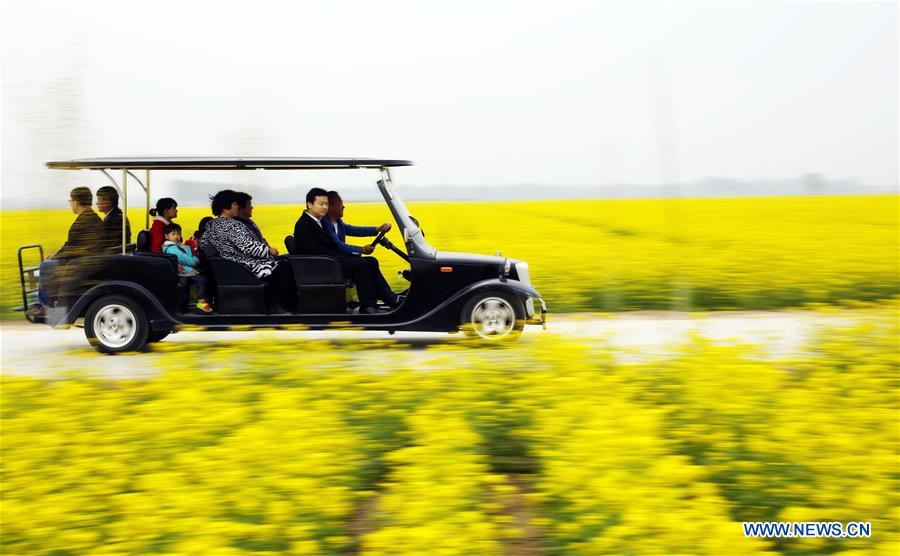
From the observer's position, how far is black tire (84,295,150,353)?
8.31m

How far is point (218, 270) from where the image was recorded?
27.1ft

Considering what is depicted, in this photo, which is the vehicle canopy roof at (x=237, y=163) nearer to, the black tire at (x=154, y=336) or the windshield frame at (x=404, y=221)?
the windshield frame at (x=404, y=221)

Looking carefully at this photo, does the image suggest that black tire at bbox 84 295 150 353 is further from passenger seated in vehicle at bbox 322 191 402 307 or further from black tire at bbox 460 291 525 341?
black tire at bbox 460 291 525 341

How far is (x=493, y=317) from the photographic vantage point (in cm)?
839

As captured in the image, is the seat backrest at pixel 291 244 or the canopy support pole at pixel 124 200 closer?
the seat backrest at pixel 291 244

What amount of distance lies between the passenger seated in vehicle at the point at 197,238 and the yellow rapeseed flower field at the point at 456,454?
2.97m

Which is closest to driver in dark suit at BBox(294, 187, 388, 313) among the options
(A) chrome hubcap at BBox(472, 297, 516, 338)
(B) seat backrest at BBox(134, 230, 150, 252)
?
(A) chrome hubcap at BBox(472, 297, 516, 338)

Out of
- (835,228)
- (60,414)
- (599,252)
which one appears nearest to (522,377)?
(60,414)

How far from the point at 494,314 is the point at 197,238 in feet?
9.97

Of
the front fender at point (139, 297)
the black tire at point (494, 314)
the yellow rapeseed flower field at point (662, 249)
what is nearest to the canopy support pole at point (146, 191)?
the yellow rapeseed flower field at point (662, 249)

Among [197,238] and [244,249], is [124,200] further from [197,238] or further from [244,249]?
[244,249]

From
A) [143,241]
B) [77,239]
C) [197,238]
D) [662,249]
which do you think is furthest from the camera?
[662,249]

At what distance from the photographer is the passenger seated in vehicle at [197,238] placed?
8.65m

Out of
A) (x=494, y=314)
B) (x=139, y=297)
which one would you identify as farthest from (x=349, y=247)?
(x=139, y=297)
